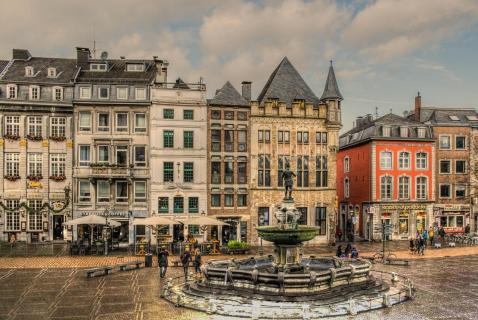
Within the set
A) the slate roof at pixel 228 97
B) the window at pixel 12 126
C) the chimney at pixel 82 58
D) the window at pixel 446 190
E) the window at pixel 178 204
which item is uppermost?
the chimney at pixel 82 58

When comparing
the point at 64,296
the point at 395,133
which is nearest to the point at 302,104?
the point at 395,133

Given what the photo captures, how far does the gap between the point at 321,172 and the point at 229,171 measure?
9.56 meters

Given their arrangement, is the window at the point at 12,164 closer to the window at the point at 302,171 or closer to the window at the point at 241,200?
the window at the point at 241,200

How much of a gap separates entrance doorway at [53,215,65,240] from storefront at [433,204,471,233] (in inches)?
1594

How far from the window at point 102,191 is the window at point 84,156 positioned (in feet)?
6.99

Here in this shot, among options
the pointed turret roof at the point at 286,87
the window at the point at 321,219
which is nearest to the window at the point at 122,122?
the pointed turret roof at the point at 286,87

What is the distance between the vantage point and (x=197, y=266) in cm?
2895

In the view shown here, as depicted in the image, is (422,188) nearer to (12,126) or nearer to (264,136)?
(264,136)

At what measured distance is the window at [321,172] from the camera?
5244 cm

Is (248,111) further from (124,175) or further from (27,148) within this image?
(27,148)

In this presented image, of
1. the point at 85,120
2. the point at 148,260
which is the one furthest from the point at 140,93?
the point at 148,260

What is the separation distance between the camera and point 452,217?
2347 inches

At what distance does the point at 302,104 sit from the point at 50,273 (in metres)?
30.2

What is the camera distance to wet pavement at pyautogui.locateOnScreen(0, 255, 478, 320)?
67.7ft
